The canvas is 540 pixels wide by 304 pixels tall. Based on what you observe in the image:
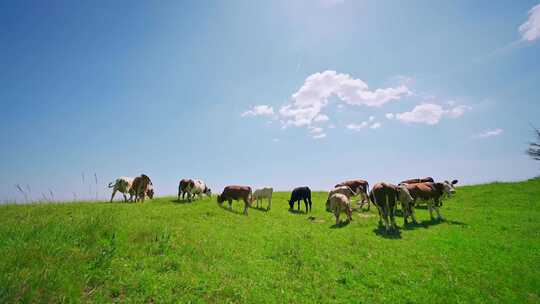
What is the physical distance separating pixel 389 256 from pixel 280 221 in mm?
8341

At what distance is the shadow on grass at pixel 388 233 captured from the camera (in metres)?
14.2

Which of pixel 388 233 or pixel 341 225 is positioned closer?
pixel 388 233

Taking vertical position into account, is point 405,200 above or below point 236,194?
below

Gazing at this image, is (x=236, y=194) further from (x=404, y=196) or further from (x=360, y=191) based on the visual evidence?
(x=404, y=196)

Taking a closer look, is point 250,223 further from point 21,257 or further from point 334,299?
point 21,257

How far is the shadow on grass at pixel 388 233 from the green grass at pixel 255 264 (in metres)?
0.24

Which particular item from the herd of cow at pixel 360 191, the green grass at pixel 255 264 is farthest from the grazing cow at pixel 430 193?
the green grass at pixel 255 264

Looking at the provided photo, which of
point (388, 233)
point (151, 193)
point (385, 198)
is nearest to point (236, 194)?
point (385, 198)

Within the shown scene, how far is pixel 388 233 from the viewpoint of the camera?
592 inches

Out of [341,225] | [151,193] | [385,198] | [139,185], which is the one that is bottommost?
[341,225]

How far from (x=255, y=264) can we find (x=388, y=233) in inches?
365

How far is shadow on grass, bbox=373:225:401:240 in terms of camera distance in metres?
14.2

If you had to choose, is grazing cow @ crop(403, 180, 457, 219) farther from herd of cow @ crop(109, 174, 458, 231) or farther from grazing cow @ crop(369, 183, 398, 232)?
grazing cow @ crop(369, 183, 398, 232)

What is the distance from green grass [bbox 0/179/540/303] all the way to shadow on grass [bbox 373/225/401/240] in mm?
244
